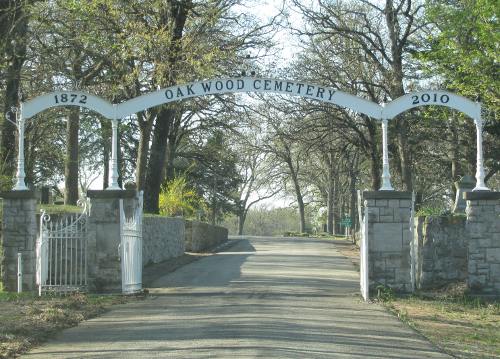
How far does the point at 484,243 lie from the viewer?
17.3m

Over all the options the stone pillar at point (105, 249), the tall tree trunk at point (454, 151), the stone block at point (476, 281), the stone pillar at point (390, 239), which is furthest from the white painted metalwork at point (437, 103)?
the tall tree trunk at point (454, 151)

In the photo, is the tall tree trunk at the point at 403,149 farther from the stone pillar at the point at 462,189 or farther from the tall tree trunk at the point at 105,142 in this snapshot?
the tall tree trunk at the point at 105,142

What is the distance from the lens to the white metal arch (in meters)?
17.6

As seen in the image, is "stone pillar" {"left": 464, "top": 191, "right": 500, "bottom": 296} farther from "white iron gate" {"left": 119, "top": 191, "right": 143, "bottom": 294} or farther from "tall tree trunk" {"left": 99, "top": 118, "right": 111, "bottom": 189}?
"tall tree trunk" {"left": 99, "top": 118, "right": 111, "bottom": 189}

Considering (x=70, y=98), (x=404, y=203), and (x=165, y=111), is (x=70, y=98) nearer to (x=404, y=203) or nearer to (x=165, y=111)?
(x=404, y=203)

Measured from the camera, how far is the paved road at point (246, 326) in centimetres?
1002

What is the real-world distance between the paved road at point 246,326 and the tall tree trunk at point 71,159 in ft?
38.2

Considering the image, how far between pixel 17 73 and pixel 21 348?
1285 cm

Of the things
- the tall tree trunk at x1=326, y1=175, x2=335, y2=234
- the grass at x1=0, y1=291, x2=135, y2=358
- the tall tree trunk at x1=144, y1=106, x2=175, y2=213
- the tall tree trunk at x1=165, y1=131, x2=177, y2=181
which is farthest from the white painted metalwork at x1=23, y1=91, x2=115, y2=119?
the tall tree trunk at x1=326, y1=175, x2=335, y2=234

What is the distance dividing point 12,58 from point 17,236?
5143 mm

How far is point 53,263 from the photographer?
698 inches

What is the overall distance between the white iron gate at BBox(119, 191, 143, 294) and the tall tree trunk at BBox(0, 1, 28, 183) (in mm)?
4769

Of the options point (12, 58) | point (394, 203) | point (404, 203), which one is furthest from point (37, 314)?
point (12, 58)

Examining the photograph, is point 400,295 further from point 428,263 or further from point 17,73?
point 17,73
